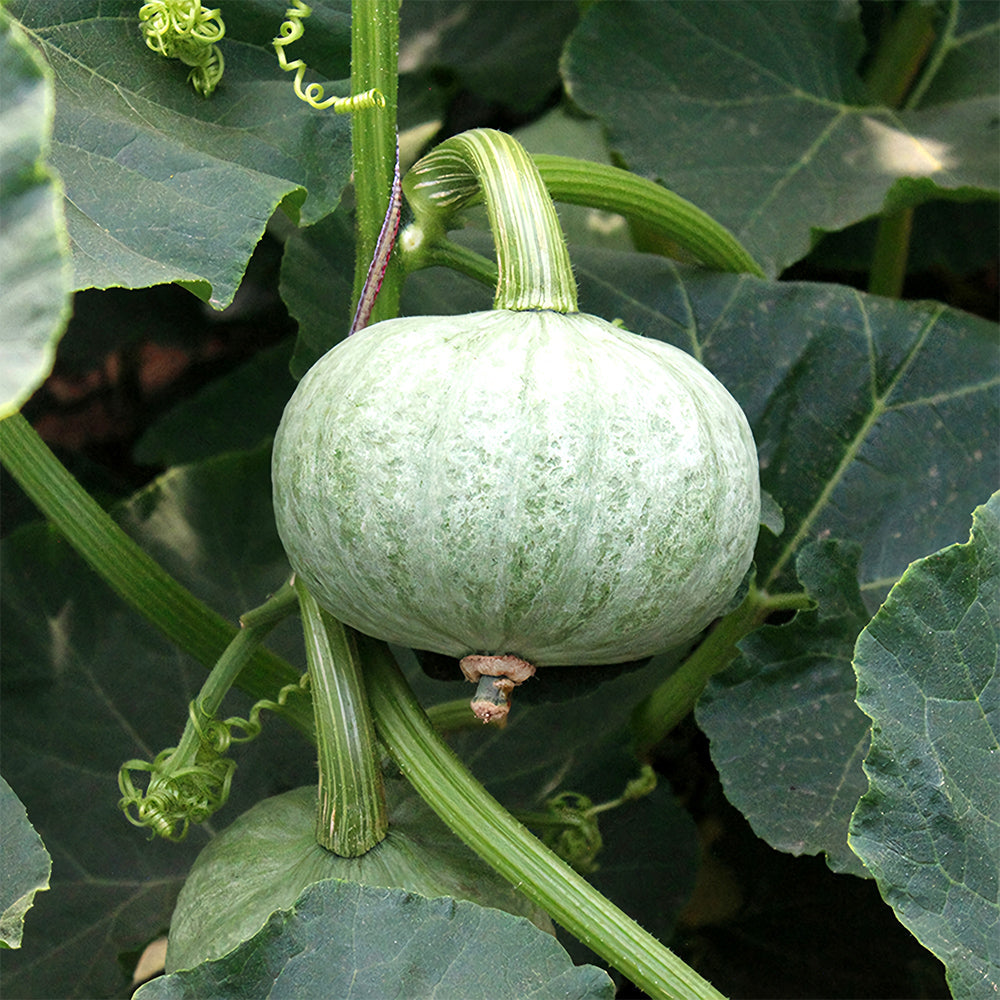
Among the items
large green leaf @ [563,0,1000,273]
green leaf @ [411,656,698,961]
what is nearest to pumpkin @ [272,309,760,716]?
green leaf @ [411,656,698,961]

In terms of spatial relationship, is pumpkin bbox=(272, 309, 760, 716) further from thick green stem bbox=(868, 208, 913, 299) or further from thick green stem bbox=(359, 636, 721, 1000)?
thick green stem bbox=(868, 208, 913, 299)

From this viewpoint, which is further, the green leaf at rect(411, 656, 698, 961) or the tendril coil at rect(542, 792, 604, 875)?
the green leaf at rect(411, 656, 698, 961)

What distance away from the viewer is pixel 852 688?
105 cm

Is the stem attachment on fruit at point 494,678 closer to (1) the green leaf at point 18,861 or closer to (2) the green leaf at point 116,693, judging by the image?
(1) the green leaf at point 18,861

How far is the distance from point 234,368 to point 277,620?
992 millimetres

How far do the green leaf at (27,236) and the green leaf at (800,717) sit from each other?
679 mm

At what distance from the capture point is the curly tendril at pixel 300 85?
0.95 meters

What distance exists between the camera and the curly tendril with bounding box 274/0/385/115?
0.95 m

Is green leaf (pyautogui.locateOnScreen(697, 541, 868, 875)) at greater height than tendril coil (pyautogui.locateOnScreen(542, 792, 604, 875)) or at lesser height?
greater

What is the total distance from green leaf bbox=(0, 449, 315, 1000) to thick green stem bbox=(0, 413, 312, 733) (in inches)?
8.5

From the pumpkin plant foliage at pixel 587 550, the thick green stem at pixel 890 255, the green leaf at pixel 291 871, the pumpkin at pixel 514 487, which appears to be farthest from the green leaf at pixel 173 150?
the thick green stem at pixel 890 255

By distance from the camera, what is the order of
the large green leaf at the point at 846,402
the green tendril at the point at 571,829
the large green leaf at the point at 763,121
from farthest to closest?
1. the large green leaf at the point at 763,121
2. the large green leaf at the point at 846,402
3. the green tendril at the point at 571,829

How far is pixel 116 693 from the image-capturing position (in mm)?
1299

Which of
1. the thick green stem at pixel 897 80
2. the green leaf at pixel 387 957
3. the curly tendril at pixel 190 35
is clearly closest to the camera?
the green leaf at pixel 387 957
